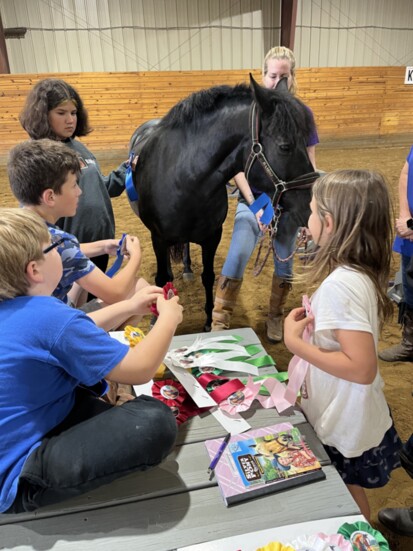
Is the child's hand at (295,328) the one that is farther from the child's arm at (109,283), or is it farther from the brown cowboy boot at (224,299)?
the brown cowboy boot at (224,299)

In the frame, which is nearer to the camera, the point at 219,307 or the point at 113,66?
the point at 219,307

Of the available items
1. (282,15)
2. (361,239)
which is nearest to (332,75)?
(282,15)

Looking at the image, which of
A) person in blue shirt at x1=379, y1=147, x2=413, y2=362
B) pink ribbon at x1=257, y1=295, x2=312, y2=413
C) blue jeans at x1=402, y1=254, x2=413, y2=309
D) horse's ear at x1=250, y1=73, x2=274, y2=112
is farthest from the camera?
blue jeans at x1=402, y1=254, x2=413, y2=309

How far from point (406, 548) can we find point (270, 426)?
81cm

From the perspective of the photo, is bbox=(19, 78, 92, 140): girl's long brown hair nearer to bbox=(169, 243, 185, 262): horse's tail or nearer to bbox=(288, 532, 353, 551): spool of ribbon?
bbox=(169, 243, 185, 262): horse's tail

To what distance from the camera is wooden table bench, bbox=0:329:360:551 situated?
1.05 meters

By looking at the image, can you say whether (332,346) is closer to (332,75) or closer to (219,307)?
(219,307)

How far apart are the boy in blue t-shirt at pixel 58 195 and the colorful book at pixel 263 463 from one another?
0.80m

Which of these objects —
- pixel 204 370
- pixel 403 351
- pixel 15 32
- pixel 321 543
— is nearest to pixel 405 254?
pixel 403 351

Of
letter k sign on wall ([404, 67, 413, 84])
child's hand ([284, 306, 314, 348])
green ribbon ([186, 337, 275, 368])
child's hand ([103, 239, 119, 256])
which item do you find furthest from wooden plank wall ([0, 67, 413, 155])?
child's hand ([284, 306, 314, 348])

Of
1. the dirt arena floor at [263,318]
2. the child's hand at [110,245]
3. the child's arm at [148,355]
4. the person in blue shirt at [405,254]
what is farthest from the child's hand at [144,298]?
the person in blue shirt at [405,254]

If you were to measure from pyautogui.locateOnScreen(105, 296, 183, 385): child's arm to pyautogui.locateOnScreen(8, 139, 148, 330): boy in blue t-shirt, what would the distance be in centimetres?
51

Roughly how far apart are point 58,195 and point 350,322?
1263 millimetres

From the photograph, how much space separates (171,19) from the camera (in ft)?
36.1
